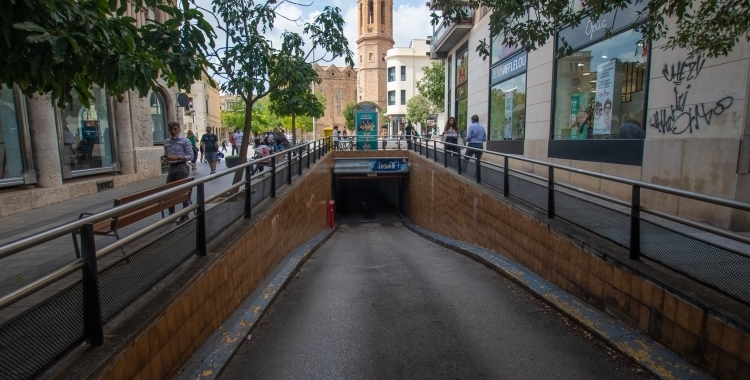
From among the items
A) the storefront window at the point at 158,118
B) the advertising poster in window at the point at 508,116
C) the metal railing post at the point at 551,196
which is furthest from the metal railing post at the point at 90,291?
the storefront window at the point at 158,118

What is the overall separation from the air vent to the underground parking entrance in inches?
→ 425

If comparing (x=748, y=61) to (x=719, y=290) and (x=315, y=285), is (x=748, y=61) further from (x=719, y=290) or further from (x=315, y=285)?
(x=315, y=285)

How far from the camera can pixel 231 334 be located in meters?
3.88

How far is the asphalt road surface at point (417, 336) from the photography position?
336cm

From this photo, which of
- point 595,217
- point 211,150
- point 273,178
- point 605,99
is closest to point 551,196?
A: point 595,217

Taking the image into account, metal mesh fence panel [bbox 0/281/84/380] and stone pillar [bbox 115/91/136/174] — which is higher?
stone pillar [bbox 115/91/136/174]

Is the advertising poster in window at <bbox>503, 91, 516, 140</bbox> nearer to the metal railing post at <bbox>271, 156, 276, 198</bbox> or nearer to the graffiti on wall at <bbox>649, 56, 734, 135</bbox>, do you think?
the graffiti on wall at <bbox>649, 56, 734, 135</bbox>

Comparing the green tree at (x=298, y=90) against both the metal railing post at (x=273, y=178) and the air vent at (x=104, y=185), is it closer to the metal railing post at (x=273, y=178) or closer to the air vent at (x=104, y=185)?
the metal railing post at (x=273, y=178)

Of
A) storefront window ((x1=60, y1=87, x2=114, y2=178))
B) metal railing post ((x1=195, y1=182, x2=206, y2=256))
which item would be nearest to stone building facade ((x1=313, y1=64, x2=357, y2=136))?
storefront window ((x1=60, y1=87, x2=114, y2=178))

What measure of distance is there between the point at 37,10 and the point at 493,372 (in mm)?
3739

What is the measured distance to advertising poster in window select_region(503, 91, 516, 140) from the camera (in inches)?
610

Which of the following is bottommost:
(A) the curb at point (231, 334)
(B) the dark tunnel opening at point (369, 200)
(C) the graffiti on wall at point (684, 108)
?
(B) the dark tunnel opening at point (369, 200)

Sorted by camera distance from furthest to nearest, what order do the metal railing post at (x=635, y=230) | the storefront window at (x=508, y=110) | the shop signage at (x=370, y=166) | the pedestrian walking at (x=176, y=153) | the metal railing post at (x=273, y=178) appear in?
the shop signage at (x=370, y=166), the storefront window at (x=508, y=110), the pedestrian walking at (x=176, y=153), the metal railing post at (x=273, y=178), the metal railing post at (x=635, y=230)

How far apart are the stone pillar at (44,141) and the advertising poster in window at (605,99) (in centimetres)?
1131
